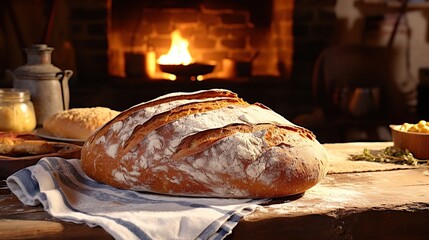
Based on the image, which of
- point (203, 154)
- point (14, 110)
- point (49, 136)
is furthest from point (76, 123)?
point (203, 154)

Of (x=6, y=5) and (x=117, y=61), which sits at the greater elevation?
(x=6, y=5)

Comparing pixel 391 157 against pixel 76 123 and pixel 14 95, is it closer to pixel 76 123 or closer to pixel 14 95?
pixel 76 123

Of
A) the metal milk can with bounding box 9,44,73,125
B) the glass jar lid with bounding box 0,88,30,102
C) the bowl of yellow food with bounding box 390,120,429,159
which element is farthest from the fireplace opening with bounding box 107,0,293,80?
the bowl of yellow food with bounding box 390,120,429,159

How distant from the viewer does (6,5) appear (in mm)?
3432

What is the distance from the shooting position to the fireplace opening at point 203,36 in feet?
12.3

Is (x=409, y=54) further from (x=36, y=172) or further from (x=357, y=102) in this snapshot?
(x=36, y=172)

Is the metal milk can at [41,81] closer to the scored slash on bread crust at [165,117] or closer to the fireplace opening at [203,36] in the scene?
the scored slash on bread crust at [165,117]

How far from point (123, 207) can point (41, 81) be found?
898 millimetres

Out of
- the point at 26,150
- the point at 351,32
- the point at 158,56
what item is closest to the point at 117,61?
the point at 158,56

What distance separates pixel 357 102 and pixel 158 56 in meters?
1.17

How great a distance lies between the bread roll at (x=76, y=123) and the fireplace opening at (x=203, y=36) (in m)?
1.95

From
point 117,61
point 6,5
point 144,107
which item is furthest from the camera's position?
point 117,61

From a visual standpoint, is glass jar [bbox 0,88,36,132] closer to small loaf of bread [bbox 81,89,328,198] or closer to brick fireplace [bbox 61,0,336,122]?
small loaf of bread [bbox 81,89,328,198]

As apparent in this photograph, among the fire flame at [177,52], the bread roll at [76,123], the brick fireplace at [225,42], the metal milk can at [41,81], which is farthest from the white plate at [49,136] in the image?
the fire flame at [177,52]
